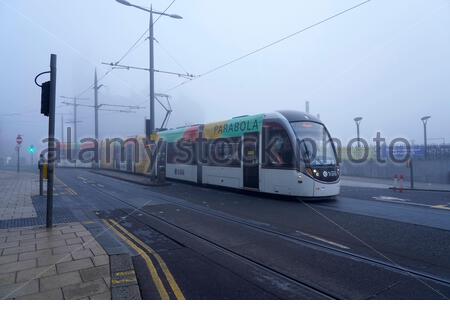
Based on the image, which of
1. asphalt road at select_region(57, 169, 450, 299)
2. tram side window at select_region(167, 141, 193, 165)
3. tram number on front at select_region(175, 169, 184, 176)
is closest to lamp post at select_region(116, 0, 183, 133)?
tram side window at select_region(167, 141, 193, 165)

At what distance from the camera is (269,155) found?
453 inches

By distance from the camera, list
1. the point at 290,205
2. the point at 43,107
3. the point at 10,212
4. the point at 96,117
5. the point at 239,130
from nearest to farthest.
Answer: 1. the point at 43,107
2. the point at 10,212
3. the point at 290,205
4. the point at 239,130
5. the point at 96,117

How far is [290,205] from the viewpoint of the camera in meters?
10.3

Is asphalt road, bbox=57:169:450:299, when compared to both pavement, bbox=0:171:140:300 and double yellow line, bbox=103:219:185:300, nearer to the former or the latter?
double yellow line, bbox=103:219:185:300

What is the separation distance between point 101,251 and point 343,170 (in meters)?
30.9

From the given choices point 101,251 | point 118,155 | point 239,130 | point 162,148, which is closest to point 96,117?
point 118,155

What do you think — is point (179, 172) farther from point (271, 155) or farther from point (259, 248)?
point (259, 248)

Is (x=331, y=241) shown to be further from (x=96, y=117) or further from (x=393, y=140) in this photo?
(x=96, y=117)

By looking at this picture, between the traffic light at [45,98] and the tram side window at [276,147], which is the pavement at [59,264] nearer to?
the traffic light at [45,98]

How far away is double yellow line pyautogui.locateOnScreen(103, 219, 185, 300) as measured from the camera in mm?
3941

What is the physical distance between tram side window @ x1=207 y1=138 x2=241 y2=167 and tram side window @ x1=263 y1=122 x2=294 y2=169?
1.58m

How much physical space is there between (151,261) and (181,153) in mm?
12372

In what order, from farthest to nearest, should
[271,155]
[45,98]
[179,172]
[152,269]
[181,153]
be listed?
[179,172] < [181,153] < [271,155] < [45,98] < [152,269]

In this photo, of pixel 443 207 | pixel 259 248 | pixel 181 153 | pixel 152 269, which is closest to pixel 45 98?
pixel 152 269
